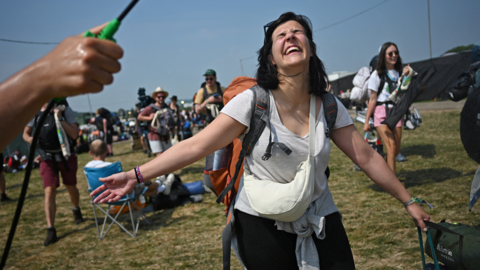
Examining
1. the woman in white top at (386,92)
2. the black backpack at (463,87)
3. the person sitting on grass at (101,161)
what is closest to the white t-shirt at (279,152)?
the black backpack at (463,87)

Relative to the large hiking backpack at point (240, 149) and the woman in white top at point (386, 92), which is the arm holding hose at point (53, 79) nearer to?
the large hiking backpack at point (240, 149)

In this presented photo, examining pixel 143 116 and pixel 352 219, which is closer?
pixel 352 219

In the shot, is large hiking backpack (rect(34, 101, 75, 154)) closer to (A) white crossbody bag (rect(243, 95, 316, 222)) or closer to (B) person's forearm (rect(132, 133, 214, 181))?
(B) person's forearm (rect(132, 133, 214, 181))

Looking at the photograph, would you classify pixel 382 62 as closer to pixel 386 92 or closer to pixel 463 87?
pixel 386 92

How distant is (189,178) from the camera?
875 centimetres

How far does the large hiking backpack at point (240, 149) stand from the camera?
2.05 metres

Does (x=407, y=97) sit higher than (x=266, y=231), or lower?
higher

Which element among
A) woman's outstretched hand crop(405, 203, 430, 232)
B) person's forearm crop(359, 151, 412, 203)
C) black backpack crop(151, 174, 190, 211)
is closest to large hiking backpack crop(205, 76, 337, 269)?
person's forearm crop(359, 151, 412, 203)

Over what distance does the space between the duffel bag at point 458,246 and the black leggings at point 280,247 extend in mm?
662

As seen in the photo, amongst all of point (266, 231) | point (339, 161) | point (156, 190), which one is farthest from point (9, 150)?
point (266, 231)

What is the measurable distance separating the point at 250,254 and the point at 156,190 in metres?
4.40

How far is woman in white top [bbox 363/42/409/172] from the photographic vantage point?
17.7ft

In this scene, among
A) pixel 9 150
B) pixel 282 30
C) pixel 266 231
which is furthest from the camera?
pixel 9 150

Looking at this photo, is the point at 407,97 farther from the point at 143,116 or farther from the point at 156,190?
the point at 143,116
